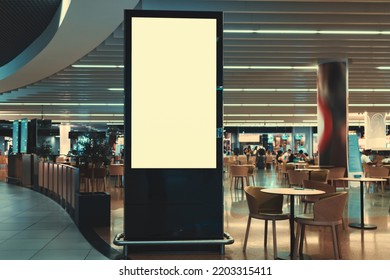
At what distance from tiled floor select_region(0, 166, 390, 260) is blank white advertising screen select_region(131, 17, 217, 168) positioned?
1.10 m

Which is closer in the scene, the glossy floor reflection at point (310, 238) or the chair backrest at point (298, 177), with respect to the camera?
the glossy floor reflection at point (310, 238)

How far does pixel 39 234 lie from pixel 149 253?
182 centimetres

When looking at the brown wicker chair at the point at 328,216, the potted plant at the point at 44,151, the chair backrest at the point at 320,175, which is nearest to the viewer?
the brown wicker chair at the point at 328,216

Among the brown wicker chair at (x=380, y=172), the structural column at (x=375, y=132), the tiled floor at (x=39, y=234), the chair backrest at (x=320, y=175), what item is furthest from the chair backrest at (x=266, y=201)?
the structural column at (x=375, y=132)

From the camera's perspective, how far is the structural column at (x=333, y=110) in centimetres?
1054

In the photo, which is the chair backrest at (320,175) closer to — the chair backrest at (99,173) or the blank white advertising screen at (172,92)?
the blank white advertising screen at (172,92)

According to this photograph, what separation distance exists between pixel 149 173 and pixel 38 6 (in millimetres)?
4872

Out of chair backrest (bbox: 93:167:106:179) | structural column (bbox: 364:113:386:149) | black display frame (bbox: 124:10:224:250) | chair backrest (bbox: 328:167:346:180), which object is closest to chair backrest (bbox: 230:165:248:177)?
chair backrest (bbox: 328:167:346:180)

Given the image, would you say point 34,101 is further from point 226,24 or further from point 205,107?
point 205,107

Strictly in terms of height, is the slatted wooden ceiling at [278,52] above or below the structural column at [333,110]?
above

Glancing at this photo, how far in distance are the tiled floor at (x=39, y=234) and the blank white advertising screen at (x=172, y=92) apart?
123 cm

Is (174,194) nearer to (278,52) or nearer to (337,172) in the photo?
(278,52)

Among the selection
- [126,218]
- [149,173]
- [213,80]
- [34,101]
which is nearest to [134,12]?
[213,80]

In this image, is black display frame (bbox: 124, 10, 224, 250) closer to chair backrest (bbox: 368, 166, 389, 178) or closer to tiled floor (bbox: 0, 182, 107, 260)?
tiled floor (bbox: 0, 182, 107, 260)
